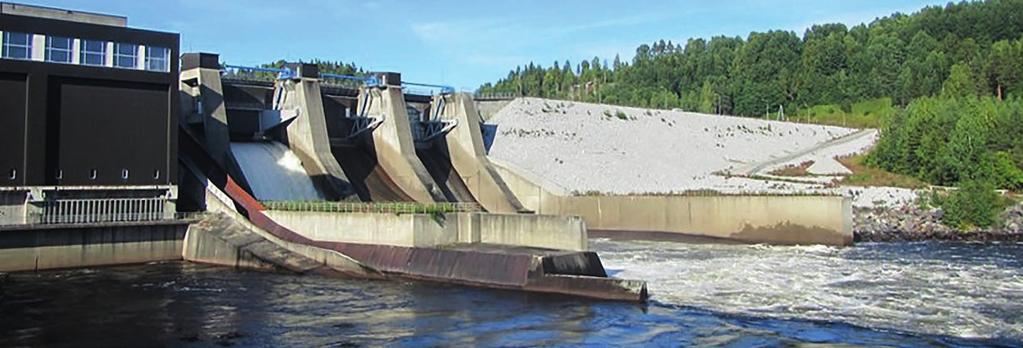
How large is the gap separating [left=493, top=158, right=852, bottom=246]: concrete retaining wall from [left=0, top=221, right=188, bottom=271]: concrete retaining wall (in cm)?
2293

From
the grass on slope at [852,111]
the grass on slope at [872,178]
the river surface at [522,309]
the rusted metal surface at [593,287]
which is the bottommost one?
the river surface at [522,309]

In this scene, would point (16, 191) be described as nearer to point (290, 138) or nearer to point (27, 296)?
point (27, 296)

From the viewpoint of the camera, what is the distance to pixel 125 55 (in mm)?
36125

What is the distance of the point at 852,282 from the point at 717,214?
16.6m

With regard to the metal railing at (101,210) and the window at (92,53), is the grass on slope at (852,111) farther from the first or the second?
the window at (92,53)

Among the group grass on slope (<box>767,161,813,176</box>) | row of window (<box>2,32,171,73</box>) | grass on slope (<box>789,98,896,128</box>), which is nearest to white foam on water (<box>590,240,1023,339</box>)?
row of window (<box>2,32,171,73</box>)

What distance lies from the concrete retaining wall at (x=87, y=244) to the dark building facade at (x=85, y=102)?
2.30 m

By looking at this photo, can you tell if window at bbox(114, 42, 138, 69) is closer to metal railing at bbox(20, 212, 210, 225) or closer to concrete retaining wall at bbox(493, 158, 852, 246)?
metal railing at bbox(20, 212, 210, 225)

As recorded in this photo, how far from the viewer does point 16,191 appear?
107 ft

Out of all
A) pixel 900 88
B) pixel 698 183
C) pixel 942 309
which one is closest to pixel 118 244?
pixel 942 309

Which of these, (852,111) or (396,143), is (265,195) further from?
(852,111)


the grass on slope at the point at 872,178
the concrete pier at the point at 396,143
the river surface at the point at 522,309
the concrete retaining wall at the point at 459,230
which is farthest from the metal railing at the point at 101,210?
the grass on slope at the point at 872,178

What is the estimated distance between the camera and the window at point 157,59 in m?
36.7

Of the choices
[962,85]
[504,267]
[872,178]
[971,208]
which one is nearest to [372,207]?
[504,267]
